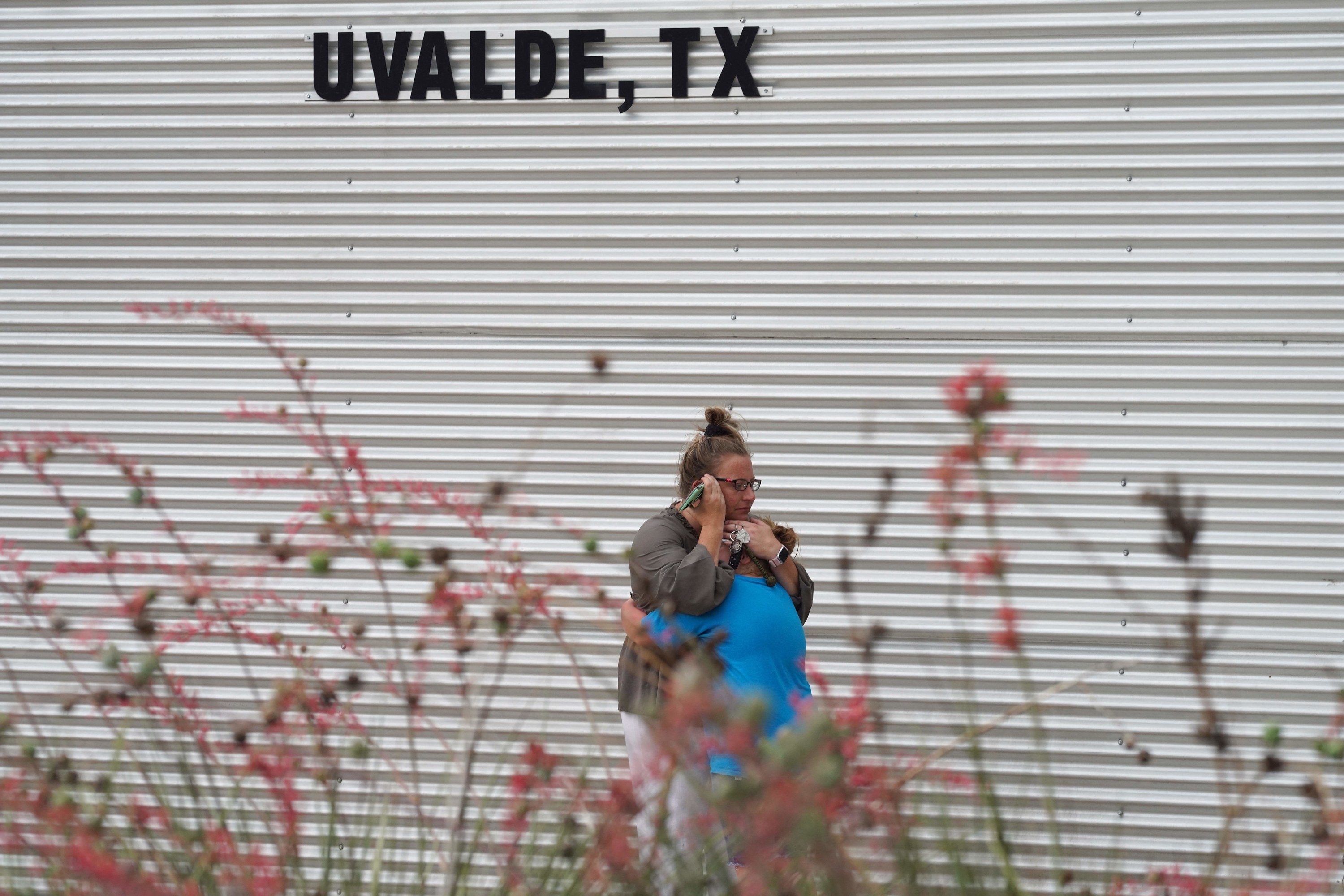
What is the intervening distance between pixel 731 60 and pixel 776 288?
0.82 meters

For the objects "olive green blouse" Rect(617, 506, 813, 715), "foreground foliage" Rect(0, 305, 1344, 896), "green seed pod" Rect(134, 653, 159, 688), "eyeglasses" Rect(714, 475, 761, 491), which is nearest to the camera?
"foreground foliage" Rect(0, 305, 1344, 896)

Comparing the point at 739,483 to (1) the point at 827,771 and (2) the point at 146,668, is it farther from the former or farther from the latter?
(1) the point at 827,771

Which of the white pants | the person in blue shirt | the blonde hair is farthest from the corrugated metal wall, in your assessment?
the white pants

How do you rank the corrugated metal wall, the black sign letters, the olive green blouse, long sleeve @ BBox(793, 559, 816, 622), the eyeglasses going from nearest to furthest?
the olive green blouse → the eyeglasses → long sleeve @ BBox(793, 559, 816, 622) → the corrugated metal wall → the black sign letters

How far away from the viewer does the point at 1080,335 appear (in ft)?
12.8

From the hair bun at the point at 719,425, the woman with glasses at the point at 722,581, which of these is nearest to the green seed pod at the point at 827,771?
the woman with glasses at the point at 722,581

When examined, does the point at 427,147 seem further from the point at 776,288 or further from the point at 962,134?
the point at 962,134

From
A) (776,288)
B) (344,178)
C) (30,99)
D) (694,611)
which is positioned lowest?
(694,611)

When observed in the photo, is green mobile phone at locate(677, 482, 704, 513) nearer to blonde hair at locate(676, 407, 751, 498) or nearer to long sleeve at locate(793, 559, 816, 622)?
blonde hair at locate(676, 407, 751, 498)

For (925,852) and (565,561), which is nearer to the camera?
(925,852)

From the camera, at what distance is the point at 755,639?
9.36 ft

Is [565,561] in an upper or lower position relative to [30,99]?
lower

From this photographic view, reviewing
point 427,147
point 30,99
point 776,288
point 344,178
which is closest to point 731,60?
point 776,288

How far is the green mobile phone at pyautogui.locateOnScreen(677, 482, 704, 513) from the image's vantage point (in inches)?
110
